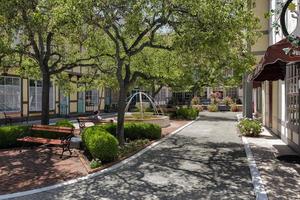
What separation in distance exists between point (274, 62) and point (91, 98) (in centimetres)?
2649

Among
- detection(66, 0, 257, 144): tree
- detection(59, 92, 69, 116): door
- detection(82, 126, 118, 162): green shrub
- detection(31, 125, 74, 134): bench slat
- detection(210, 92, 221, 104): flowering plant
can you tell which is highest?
detection(66, 0, 257, 144): tree

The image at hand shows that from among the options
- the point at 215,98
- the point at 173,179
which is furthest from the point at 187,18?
the point at 215,98

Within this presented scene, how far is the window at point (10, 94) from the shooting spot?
74.0ft

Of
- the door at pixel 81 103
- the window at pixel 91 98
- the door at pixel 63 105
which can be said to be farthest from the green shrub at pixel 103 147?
the window at pixel 91 98

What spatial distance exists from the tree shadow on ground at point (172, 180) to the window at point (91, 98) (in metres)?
22.7

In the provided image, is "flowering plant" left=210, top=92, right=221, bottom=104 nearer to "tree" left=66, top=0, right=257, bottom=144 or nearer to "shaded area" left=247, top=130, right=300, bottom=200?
"shaded area" left=247, top=130, right=300, bottom=200

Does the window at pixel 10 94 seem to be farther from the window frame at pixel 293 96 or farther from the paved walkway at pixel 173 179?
the window frame at pixel 293 96

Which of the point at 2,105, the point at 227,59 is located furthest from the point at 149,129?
the point at 2,105

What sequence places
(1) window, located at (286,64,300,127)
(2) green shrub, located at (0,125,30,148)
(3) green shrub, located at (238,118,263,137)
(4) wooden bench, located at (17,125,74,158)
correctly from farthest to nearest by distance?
(3) green shrub, located at (238,118,263,137)
(2) green shrub, located at (0,125,30,148)
(1) window, located at (286,64,300,127)
(4) wooden bench, located at (17,125,74,158)

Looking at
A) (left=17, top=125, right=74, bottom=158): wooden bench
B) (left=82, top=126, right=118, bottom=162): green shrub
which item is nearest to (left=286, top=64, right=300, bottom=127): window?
(left=82, top=126, right=118, bottom=162): green shrub

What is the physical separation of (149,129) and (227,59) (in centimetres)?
468

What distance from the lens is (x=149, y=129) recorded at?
49.8ft

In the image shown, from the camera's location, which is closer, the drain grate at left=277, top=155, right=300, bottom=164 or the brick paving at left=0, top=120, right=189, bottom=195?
the brick paving at left=0, top=120, right=189, bottom=195

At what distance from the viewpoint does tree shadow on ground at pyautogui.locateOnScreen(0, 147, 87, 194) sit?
8211 mm
